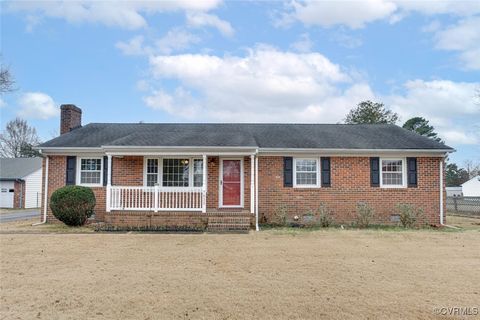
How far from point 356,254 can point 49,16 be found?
45.5 feet

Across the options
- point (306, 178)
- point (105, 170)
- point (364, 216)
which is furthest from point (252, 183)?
point (105, 170)

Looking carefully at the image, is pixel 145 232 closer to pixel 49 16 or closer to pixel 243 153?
pixel 243 153

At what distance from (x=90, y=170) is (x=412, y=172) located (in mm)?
12414

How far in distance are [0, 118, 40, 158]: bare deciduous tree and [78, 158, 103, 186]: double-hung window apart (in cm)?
3558

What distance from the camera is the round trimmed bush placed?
12.6 meters

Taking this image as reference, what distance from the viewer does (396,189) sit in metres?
13.9

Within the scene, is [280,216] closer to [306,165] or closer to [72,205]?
[306,165]

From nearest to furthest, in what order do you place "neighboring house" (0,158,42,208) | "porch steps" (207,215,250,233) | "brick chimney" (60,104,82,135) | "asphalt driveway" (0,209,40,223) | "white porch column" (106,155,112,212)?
"porch steps" (207,215,250,233) < "white porch column" (106,155,112,212) < "brick chimney" (60,104,82,135) < "asphalt driveway" (0,209,40,223) < "neighboring house" (0,158,42,208)

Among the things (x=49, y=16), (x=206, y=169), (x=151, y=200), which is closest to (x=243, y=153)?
(x=206, y=169)

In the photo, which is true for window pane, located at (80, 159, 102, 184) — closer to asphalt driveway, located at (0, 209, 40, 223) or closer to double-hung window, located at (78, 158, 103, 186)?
double-hung window, located at (78, 158, 103, 186)

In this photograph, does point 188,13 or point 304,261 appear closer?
point 304,261

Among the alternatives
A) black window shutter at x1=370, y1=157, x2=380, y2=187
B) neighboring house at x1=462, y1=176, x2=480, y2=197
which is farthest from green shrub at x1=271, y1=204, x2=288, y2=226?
neighboring house at x1=462, y1=176, x2=480, y2=197

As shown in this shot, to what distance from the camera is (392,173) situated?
14.0m

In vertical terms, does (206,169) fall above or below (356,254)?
above
